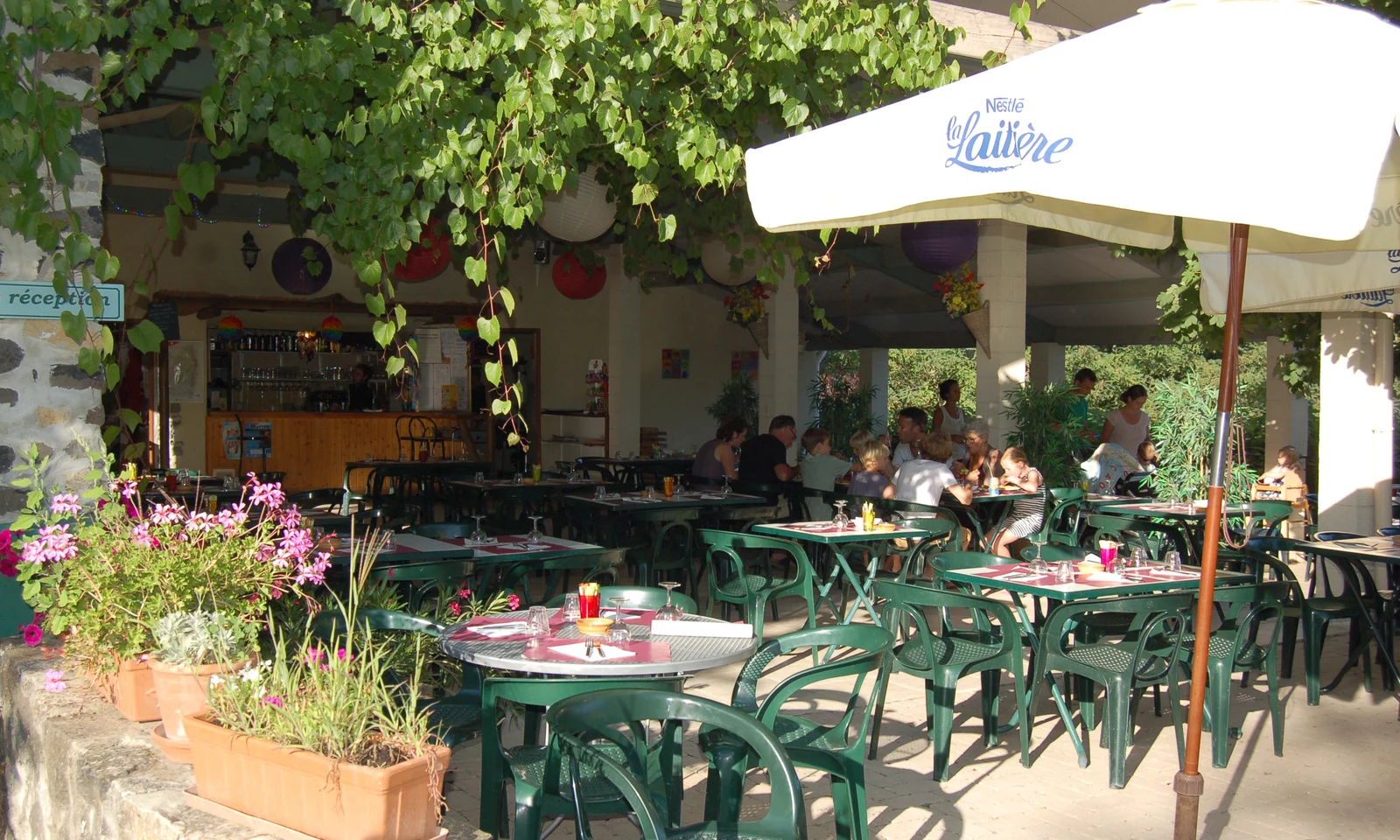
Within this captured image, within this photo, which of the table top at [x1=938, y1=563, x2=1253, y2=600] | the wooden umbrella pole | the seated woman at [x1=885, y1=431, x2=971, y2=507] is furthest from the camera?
the seated woman at [x1=885, y1=431, x2=971, y2=507]

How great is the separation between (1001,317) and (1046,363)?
25.0ft

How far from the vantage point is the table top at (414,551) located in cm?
510

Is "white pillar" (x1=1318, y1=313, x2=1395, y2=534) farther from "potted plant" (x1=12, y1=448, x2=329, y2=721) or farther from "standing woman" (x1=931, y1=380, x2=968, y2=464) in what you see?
"potted plant" (x1=12, y1=448, x2=329, y2=721)

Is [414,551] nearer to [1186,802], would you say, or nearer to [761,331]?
[1186,802]

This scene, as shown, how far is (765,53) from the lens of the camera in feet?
16.6

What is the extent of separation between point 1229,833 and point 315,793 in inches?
111

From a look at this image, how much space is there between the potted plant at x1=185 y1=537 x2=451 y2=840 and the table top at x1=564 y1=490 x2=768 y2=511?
4704 millimetres

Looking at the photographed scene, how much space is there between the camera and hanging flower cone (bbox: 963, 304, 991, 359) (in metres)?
10.1

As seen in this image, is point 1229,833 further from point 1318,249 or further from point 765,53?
point 765,53

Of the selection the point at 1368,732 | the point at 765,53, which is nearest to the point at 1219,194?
the point at 765,53

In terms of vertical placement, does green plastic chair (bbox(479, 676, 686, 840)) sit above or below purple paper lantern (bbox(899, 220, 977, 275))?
below

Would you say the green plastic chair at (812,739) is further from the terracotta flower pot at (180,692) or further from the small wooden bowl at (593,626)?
the terracotta flower pot at (180,692)

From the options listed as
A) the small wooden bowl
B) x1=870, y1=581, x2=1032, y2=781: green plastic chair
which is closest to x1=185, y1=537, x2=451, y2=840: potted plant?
the small wooden bowl

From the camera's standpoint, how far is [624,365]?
545 inches
